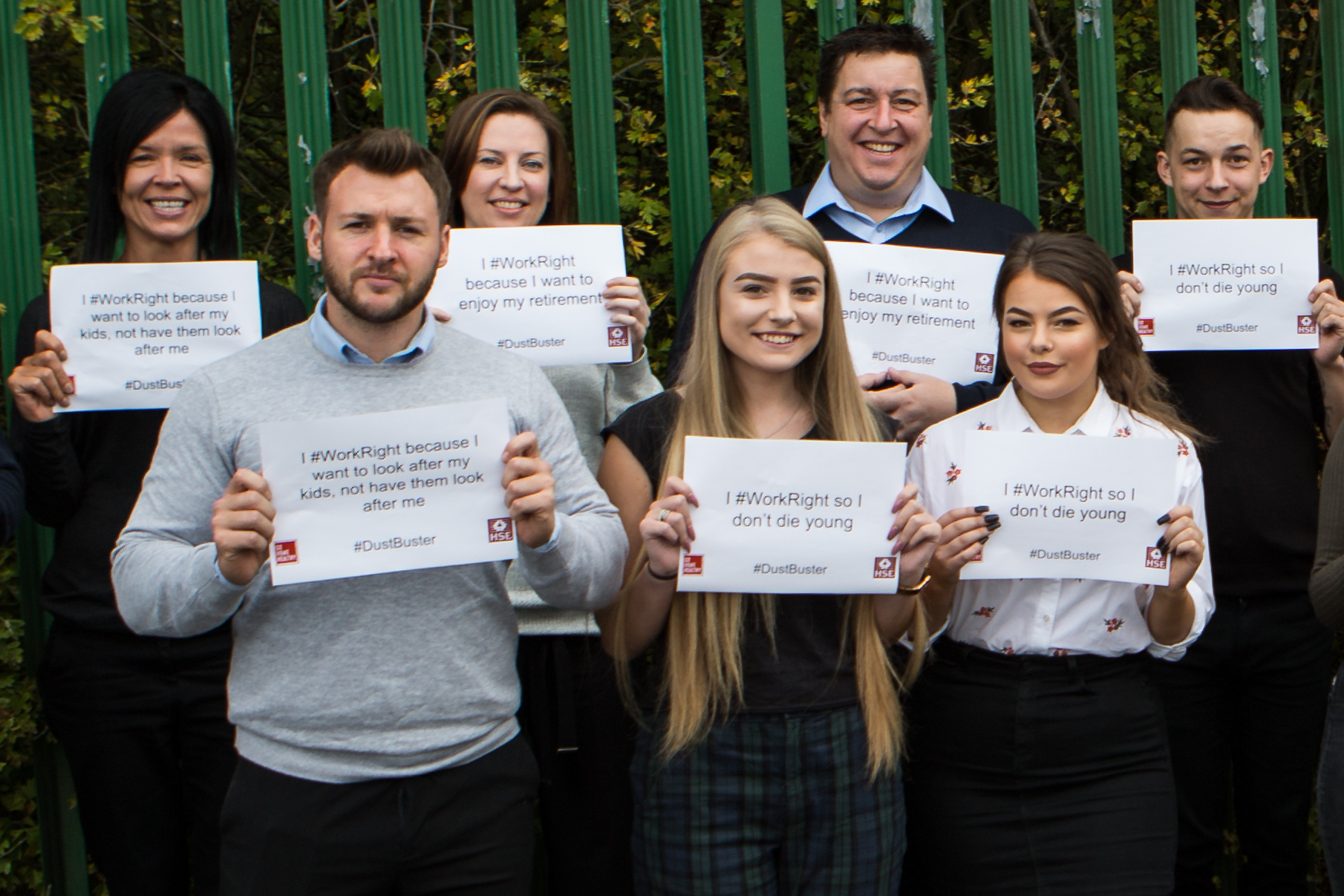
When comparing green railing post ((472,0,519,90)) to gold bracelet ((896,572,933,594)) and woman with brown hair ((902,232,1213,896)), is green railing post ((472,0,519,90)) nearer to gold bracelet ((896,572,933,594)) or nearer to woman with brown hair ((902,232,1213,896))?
woman with brown hair ((902,232,1213,896))

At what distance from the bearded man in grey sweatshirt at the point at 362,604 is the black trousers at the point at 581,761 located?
0.45 m

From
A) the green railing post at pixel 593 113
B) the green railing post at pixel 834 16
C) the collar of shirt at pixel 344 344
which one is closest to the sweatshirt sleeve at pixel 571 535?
the collar of shirt at pixel 344 344

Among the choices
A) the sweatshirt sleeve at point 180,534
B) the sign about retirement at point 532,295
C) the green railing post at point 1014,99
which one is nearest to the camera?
the sweatshirt sleeve at point 180,534

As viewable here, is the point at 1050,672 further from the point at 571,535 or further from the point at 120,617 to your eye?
the point at 120,617

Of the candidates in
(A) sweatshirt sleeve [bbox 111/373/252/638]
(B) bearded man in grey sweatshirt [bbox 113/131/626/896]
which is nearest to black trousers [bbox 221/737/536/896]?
(B) bearded man in grey sweatshirt [bbox 113/131/626/896]

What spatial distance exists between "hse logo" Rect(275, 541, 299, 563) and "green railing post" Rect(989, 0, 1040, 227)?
274 centimetres

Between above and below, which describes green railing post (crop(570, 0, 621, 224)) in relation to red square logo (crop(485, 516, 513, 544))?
above

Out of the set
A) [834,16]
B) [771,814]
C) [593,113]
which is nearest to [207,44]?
[593,113]

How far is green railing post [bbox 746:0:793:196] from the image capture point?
4.20 meters

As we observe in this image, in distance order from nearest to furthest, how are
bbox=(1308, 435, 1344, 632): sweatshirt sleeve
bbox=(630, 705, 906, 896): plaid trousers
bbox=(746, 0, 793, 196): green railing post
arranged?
bbox=(630, 705, 906, 896): plaid trousers, bbox=(1308, 435, 1344, 632): sweatshirt sleeve, bbox=(746, 0, 793, 196): green railing post

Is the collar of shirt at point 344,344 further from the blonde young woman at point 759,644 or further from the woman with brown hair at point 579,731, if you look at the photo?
the woman with brown hair at point 579,731

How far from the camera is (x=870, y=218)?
12.1 feet

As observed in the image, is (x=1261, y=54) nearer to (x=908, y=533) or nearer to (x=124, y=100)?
(x=908, y=533)

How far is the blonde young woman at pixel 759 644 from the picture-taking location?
2.68m
